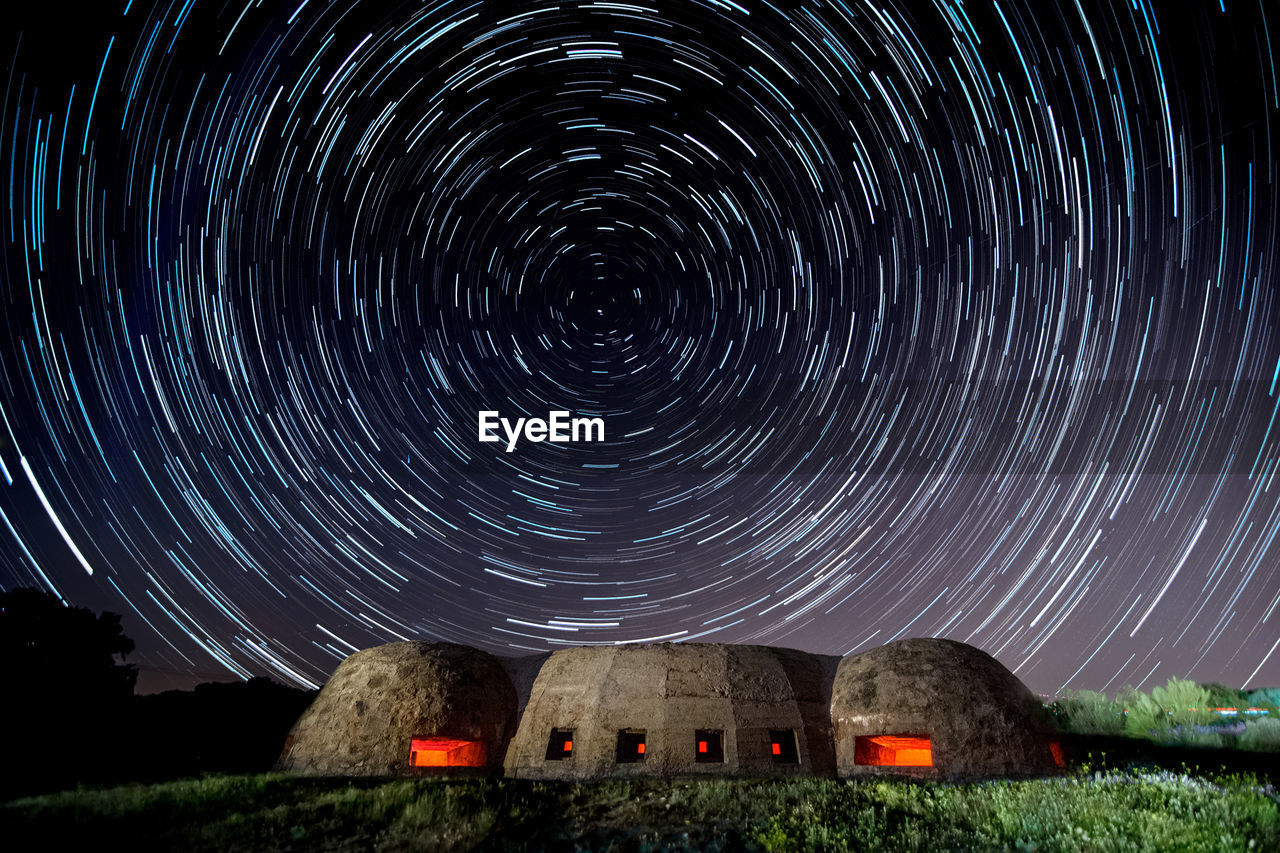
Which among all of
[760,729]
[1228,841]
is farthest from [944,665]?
[1228,841]

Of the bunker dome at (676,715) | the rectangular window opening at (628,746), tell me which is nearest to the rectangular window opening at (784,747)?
the bunker dome at (676,715)

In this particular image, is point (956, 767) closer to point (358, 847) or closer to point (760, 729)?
point (760, 729)

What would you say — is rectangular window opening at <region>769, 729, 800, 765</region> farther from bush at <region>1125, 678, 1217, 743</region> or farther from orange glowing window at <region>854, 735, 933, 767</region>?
bush at <region>1125, 678, 1217, 743</region>

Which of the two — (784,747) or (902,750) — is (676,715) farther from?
(902,750)

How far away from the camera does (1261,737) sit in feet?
69.0

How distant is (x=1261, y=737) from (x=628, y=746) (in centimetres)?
1813

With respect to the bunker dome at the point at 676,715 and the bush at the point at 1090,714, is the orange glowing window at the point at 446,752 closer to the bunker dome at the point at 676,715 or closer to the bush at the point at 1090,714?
the bunker dome at the point at 676,715

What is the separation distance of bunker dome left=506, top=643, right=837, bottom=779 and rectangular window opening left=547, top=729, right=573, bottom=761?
3cm

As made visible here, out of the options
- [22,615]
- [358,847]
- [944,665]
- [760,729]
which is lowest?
[358,847]

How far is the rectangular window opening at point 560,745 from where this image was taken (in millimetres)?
19234

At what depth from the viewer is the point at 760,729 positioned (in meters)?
19.0

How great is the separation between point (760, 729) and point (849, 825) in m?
6.33

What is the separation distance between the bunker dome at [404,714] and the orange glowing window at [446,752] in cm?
4

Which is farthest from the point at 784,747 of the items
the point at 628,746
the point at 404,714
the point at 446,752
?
the point at 446,752
